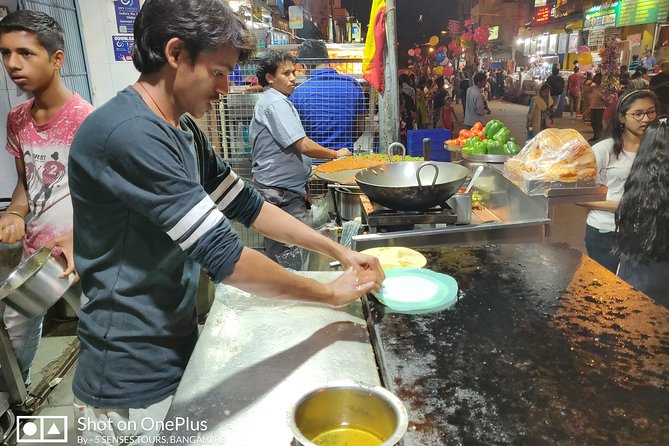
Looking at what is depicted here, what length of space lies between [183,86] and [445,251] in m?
1.52

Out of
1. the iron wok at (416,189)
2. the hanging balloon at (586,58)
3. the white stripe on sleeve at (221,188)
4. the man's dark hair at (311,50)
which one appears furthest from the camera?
the hanging balloon at (586,58)

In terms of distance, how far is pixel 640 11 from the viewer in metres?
11.1

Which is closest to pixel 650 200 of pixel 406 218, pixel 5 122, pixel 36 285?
pixel 406 218

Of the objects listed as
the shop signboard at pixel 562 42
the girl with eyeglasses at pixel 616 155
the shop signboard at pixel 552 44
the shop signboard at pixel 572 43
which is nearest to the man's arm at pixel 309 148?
the girl with eyeglasses at pixel 616 155

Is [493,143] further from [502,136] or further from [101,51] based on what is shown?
[101,51]

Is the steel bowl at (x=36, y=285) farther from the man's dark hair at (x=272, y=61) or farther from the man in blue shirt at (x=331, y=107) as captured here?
the man in blue shirt at (x=331, y=107)

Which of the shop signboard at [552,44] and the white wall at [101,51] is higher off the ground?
the shop signboard at [552,44]

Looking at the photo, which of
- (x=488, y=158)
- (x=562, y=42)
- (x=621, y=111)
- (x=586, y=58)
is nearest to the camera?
(x=621, y=111)

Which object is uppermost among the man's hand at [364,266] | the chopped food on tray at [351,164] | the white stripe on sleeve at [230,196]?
the white stripe on sleeve at [230,196]

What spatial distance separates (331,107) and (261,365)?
398cm

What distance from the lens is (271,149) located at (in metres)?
4.33

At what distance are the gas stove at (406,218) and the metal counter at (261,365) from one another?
72 cm

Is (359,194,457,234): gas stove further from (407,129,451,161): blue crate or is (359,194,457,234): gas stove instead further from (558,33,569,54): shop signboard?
(558,33,569,54): shop signboard

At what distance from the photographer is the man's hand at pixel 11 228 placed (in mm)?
2762
